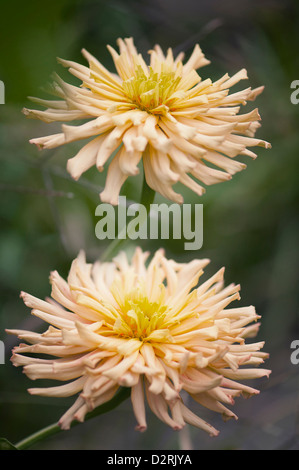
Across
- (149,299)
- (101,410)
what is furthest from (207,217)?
(101,410)

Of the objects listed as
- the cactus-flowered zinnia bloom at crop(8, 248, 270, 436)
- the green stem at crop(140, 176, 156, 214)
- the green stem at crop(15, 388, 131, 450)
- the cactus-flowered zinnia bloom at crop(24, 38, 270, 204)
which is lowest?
the green stem at crop(15, 388, 131, 450)

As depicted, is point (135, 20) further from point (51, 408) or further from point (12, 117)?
point (51, 408)

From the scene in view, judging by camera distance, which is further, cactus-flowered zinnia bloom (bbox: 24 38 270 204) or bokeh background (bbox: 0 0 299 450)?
bokeh background (bbox: 0 0 299 450)

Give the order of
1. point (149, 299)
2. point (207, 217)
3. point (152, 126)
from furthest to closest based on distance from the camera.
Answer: point (207, 217), point (149, 299), point (152, 126)

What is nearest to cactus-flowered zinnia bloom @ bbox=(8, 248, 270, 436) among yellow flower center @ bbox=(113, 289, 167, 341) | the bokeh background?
yellow flower center @ bbox=(113, 289, 167, 341)

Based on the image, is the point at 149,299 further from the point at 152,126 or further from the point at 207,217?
the point at 207,217

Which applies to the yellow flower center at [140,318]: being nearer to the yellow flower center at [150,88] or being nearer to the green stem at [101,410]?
the green stem at [101,410]

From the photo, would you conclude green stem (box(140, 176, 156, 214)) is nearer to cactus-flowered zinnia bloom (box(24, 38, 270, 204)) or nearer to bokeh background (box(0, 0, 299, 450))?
cactus-flowered zinnia bloom (box(24, 38, 270, 204))
